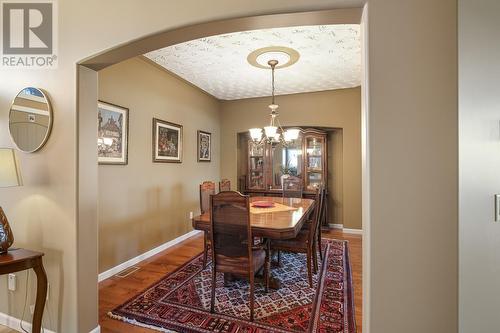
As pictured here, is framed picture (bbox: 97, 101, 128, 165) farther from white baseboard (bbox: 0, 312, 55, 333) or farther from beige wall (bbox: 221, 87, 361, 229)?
beige wall (bbox: 221, 87, 361, 229)

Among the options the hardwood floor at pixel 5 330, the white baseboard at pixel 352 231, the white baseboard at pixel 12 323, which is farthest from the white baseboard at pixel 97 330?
the white baseboard at pixel 352 231

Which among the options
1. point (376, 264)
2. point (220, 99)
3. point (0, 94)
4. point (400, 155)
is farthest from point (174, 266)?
point (220, 99)

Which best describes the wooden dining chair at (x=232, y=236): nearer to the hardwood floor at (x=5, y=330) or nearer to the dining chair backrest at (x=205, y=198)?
the dining chair backrest at (x=205, y=198)

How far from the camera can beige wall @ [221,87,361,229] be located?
4719mm

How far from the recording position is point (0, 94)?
194 cm

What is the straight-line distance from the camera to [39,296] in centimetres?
170

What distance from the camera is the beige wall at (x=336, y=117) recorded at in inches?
186

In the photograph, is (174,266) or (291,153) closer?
(174,266)

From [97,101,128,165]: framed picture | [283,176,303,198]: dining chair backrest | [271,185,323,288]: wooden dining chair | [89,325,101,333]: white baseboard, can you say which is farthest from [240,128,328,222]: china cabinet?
[89,325,101,333]: white baseboard

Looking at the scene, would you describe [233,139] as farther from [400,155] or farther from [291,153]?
[400,155]

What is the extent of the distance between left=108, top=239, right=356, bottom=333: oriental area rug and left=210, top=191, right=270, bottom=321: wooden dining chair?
0.16 metres

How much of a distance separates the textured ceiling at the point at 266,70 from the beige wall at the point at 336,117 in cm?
23

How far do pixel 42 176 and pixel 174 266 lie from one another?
1.88 metres

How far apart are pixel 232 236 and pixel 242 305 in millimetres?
712
